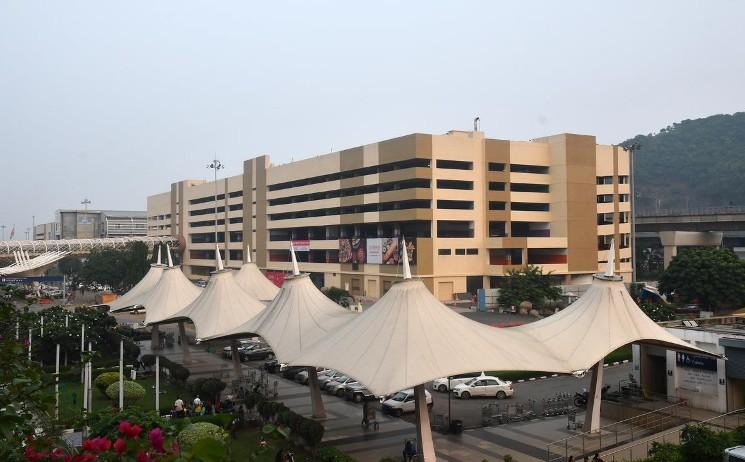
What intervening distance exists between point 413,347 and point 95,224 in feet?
509

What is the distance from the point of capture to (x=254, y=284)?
144ft

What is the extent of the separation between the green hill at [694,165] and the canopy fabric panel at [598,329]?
5240 inches

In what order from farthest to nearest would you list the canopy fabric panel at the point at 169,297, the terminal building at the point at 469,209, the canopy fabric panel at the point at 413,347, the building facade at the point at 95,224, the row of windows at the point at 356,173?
the building facade at the point at 95,224 < the row of windows at the point at 356,173 < the terminal building at the point at 469,209 < the canopy fabric panel at the point at 169,297 < the canopy fabric panel at the point at 413,347

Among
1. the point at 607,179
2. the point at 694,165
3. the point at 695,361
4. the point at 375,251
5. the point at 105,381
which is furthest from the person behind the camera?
the point at 694,165

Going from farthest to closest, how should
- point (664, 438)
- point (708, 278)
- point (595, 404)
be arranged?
point (708, 278) < point (595, 404) < point (664, 438)

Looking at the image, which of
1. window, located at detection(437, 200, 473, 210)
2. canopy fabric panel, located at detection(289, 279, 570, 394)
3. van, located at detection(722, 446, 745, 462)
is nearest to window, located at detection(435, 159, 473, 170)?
window, located at detection(437, 200, 473, 210)

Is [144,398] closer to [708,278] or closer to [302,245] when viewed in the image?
[708,278]

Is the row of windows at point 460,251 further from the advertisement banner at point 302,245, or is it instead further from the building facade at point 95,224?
the building facade at point 95,224

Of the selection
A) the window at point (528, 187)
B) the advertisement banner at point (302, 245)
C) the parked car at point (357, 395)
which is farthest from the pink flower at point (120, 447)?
the advertisement banner at point (302, 245)

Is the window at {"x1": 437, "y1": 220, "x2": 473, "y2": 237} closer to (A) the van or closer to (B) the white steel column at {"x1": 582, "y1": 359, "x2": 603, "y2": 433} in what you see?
(B) the white steel column at {"x1": 582, "y1": 359, "x2": 603, "y2": 433}

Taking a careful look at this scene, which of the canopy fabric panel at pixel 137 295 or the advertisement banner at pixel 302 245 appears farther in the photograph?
the advertisement banner at pixel 302 245

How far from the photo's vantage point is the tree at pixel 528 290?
5397cm

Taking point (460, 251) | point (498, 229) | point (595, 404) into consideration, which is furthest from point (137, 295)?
point (498, 229)

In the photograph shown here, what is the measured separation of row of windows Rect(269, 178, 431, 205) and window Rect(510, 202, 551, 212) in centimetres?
1093
